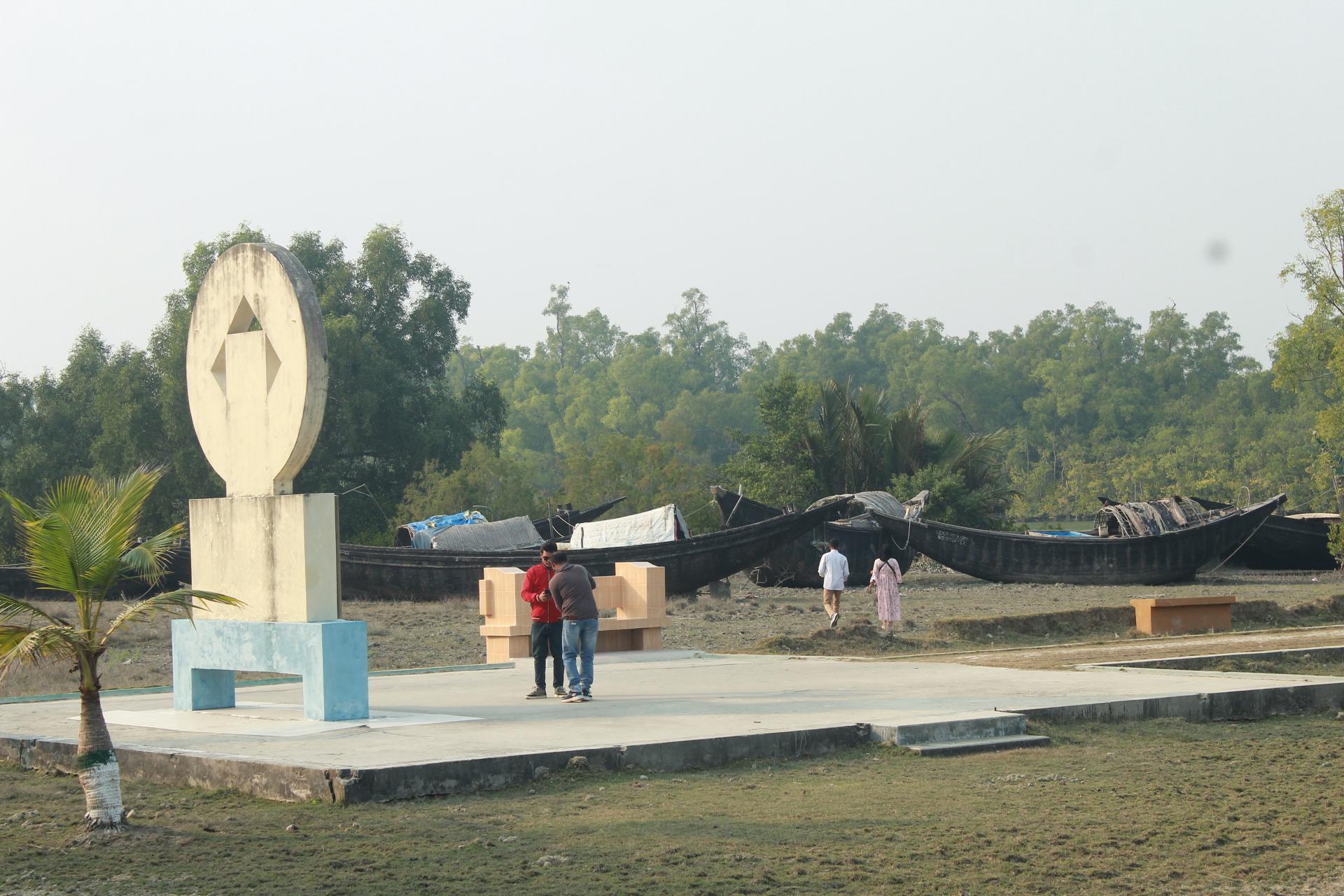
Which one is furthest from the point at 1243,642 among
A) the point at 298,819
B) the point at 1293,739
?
the point at 298,819

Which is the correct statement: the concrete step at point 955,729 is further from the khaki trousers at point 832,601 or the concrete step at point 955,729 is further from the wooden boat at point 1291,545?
the wooden boat at point 1291,545

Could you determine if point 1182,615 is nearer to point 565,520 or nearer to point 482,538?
point 482,538

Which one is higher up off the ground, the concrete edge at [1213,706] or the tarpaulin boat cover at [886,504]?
the tarpaulin boat cover at [886,504]

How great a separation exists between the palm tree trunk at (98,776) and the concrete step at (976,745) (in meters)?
4.78

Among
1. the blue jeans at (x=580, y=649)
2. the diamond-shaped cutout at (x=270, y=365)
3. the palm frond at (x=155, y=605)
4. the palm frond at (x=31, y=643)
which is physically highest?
the diamond-shaped cutout at (x=270, y=365)

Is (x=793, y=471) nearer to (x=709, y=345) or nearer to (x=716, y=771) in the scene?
(x=716, y=771)

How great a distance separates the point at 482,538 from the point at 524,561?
3.29 meters

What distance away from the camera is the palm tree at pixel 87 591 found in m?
6.82

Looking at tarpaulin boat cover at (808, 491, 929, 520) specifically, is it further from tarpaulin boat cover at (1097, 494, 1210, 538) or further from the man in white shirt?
the man in white shirt

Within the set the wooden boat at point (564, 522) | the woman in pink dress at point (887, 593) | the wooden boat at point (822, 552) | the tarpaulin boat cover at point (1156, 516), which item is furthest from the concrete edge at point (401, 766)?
the tarpaulin boat cover at point (1156, 516)

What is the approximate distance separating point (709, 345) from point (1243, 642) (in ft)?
325

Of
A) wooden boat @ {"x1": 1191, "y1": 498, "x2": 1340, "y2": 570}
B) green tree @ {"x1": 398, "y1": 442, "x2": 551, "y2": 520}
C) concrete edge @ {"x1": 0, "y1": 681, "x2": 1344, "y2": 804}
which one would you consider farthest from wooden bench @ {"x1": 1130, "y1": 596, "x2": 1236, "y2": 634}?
green tree @ {"x1": 398, "y1": 442, "x2": 551, "y2": 520}

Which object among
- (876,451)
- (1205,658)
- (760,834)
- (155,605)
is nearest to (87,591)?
(155,605)

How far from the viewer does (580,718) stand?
1007cm
